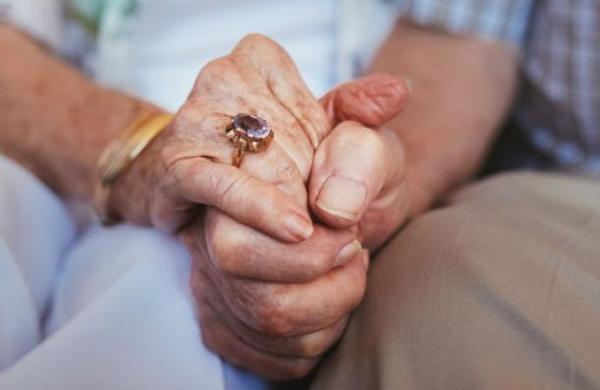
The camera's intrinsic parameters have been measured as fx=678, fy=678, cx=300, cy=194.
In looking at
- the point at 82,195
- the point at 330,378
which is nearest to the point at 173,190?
the point at 330,378

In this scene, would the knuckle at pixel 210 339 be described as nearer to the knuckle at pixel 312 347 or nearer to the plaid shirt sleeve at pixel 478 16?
the knuckle at pixel 312 347

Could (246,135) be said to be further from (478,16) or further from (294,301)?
(478,16)

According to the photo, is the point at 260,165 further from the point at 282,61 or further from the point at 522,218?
the point at 522,218

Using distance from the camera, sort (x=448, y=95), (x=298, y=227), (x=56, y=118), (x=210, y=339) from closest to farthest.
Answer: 1. (x=298, y=227)
2. (x=210, y=339)
3. (x=56, y=118)
4. (x=448, y=95)

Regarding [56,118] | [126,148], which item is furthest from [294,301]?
[56,118]

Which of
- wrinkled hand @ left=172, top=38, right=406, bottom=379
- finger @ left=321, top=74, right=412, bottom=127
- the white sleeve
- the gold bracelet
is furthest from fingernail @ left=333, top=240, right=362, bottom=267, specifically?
the white sleeve

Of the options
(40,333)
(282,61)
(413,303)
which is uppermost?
(282,61)
